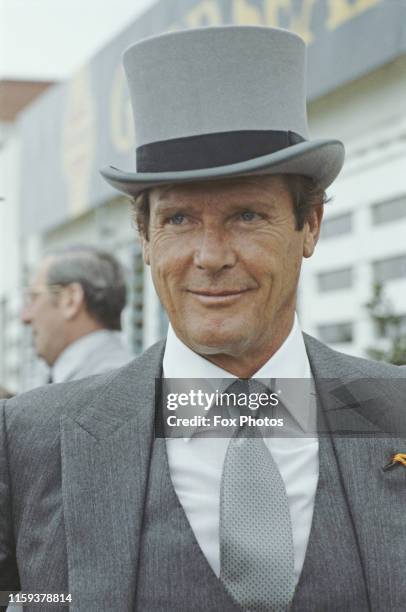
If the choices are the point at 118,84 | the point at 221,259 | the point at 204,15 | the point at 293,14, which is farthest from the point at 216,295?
the point at 118,84

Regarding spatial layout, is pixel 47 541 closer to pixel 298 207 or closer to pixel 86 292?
pixel 298 207

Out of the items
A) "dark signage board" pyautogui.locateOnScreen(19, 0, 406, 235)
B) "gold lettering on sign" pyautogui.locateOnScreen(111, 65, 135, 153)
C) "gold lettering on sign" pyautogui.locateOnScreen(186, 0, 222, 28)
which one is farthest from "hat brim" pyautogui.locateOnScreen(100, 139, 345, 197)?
"gold lettering on sign" pyautogui.locateOnScreen(111, 65, 135, 153)

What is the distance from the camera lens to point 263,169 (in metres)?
1.15

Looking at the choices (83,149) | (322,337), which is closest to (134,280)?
(83,149)

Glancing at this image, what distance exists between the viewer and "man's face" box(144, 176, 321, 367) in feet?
3.82

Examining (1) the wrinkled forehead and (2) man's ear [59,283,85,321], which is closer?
(1) the wrinkled forehead

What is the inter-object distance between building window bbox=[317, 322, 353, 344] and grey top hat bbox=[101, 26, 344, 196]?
1.41 metres

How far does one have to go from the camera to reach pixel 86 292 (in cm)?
259

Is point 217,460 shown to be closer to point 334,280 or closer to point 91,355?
point 91,355

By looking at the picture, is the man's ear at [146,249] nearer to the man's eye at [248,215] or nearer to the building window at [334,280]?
the man's eye at [248,215]

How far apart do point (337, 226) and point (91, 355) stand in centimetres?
80

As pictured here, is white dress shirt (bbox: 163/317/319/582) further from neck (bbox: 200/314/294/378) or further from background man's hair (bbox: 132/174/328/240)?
background man's hair (bbox: 132/174/328/240)

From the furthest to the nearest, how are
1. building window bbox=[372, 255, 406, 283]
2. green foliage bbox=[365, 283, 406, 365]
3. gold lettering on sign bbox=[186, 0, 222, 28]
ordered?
gold lettering on sign bbox=[186, 0, 222, 28] < building window bbox=[372, 255, 406, 283] < green foliage bbox=[365, 283, 406, 365]

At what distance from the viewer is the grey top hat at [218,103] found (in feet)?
3.92
